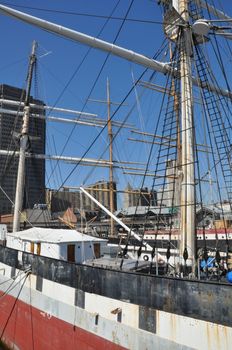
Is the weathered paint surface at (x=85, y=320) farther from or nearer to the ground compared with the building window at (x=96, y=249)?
nearer to the ground

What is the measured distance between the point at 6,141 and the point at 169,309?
97.7 feet

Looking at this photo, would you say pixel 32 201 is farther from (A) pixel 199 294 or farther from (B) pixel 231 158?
(A) pixel 199 294

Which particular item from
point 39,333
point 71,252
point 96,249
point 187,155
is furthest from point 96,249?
point 187,155

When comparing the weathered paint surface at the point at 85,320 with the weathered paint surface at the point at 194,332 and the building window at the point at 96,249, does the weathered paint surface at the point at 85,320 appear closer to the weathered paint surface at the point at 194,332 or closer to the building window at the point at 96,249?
the weathered paint surface at the point at 194,332

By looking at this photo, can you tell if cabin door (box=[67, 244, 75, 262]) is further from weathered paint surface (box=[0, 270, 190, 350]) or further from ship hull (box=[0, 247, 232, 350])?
weathered paint surface (box=[0, 270, 190, 350])

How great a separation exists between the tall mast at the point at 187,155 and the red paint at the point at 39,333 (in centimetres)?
374

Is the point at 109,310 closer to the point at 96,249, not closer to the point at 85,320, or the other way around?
the point at 85,320

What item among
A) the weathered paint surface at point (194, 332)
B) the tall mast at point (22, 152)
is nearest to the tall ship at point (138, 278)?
the weathered paint surface at point (194, 332)

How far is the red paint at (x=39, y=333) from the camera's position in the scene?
10.5 metres

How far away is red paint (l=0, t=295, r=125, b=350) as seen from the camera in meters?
10.5

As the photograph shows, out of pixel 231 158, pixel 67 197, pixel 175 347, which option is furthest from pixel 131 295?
pixel 67 197

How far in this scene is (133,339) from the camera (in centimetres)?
920

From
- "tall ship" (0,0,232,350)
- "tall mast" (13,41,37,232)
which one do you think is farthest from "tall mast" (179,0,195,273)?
"tall mast" (13,41,37,232)

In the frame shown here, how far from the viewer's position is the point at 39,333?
41.7 ft
